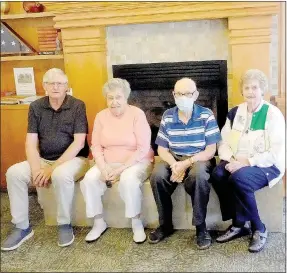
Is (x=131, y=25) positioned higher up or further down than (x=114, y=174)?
higher up

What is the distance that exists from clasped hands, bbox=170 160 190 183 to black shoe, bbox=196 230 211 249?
0.31 metres

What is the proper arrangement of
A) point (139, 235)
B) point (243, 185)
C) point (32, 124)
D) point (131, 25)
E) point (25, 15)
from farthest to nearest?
point (25, 15)
point (131, 25)
point (32, 124)
point (139, 235)
point (243, 185)

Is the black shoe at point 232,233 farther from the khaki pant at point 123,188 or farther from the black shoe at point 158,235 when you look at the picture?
the khaki pant at point 123,188

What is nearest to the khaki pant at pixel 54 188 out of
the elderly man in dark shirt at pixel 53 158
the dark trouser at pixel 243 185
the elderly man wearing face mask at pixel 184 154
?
the elderly man in dark shirt at pixel 53 158

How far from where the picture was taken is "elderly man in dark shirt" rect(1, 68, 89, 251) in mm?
2834

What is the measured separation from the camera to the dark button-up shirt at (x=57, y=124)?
2.97 meters

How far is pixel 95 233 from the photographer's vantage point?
285 centimetres

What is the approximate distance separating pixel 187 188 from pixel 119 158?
481 millimetres

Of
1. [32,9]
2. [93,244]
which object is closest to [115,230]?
[93,244]

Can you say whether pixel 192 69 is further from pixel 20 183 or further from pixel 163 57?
pixel 20 183

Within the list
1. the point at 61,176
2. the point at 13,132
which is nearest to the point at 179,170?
the point at 61,176

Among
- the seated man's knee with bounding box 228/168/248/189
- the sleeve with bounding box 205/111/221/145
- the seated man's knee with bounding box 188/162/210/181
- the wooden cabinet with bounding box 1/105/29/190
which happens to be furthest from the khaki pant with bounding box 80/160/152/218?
the wooden cabinet with bounding box 1/105/29/190

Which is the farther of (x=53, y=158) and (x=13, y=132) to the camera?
(x=13, y=132)

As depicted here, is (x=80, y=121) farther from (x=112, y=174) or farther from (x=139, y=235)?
(x=139, y=235)
